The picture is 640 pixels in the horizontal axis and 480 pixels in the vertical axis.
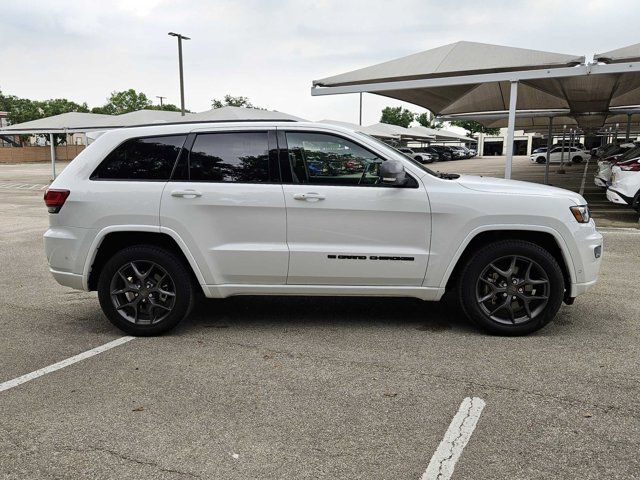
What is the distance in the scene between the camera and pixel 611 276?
6707mm

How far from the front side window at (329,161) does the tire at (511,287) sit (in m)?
1.11

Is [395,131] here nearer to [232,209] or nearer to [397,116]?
[232,209]

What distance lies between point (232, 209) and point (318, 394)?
5.54 ft

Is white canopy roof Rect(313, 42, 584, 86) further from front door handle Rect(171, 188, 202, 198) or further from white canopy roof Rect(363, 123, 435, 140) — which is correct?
white canopy roof Rect(363, 123, 435, 140)

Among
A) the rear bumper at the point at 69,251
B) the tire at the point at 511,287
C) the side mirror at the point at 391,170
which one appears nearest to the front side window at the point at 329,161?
the side mirror at the point at 391,170

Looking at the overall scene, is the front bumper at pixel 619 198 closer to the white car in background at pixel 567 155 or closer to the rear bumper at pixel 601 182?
the rear bumper at pixel 601 182

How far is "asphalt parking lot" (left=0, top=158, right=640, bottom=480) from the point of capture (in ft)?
9.26

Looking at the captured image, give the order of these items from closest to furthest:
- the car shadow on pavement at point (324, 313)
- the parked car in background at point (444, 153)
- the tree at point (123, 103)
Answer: the car shadow on pavement at point (324, 313) < the parked car in background at point (444, 153) < the tree at point (123, 103)

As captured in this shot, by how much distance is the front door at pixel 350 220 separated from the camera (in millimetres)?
4414

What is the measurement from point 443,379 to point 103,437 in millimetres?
2169

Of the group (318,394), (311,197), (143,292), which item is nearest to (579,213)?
(311,197)

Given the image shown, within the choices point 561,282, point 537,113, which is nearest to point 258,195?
point 561,282

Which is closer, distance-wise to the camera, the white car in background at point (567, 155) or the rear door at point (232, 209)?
the rear door at point (232, 209)

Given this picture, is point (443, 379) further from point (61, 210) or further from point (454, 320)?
point (61, 210)
